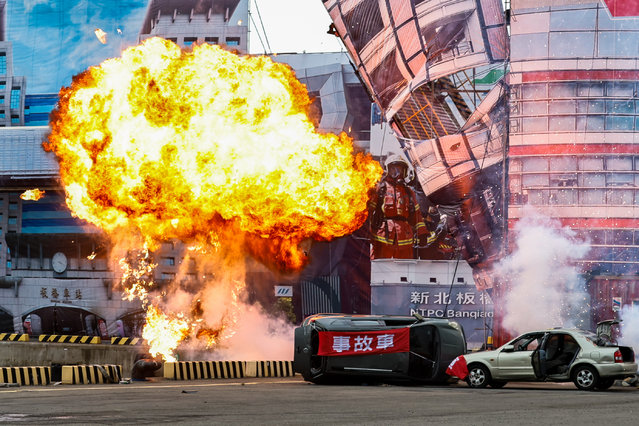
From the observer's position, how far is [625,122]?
35031 mm

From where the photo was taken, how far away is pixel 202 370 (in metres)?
25.7

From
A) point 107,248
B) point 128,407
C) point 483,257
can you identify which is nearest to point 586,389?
point 128,407

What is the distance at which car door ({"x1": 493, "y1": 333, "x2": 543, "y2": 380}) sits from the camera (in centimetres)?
2039

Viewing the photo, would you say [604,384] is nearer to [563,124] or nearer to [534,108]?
[563,124]

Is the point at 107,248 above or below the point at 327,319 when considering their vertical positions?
above

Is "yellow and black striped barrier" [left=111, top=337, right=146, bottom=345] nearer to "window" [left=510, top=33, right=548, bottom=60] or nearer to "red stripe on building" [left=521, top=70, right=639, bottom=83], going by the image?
"window" [left=510, top=33, right=548, bottom=60]

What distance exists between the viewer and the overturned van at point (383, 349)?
21828 millimetres

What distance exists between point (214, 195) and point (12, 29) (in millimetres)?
24954

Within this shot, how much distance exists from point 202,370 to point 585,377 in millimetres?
10887

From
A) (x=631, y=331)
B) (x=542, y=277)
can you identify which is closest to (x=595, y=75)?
(x=542, y=277)

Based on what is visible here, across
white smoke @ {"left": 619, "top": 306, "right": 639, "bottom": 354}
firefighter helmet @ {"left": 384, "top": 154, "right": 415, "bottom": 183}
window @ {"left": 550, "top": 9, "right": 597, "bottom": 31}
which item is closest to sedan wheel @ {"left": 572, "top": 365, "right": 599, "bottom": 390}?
white smoke @ {"left": 619, "top": 306, "right": 639, "bottom": 354}

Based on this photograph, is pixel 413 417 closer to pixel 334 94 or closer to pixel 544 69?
pixel 544 69

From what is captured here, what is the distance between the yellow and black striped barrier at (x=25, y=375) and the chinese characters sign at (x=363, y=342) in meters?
6.84

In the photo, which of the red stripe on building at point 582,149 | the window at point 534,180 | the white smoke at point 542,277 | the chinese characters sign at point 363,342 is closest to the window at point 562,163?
the red stripe on building at point 582,149
